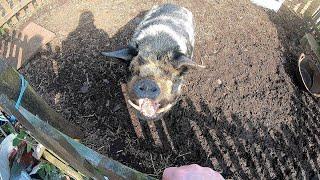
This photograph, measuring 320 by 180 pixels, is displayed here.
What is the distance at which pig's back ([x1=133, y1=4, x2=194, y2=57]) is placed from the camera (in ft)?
18.0

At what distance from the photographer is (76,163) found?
2896 mm

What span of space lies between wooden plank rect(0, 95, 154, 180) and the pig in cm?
199

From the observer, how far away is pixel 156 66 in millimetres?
5152

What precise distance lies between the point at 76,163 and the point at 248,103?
12.2 feet

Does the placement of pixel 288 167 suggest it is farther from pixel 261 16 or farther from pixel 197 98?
pixel 261 16

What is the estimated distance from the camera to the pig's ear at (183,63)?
503 centimetres

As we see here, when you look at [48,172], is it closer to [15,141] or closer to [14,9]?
[15,141]

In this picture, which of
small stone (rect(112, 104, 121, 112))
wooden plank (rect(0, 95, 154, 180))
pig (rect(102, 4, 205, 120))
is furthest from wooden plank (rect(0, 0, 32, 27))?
wooden plank (rect(0, 95, 154, 180))

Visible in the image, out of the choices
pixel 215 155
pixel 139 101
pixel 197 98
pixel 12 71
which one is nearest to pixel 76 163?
pixel 12 71

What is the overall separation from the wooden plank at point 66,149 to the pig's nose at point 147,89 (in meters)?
1.91

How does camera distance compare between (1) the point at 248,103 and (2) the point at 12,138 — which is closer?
(2) the point at 12,138

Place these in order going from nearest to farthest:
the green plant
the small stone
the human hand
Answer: the green plant, the human hand, the small stone

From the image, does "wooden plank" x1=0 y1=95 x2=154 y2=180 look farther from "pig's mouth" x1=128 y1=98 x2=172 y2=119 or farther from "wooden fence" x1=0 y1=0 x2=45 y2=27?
"wooden fence" x1=0 y1=0 x2=45 y2=27

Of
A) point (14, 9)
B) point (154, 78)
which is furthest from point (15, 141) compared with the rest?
point (14, 9)
